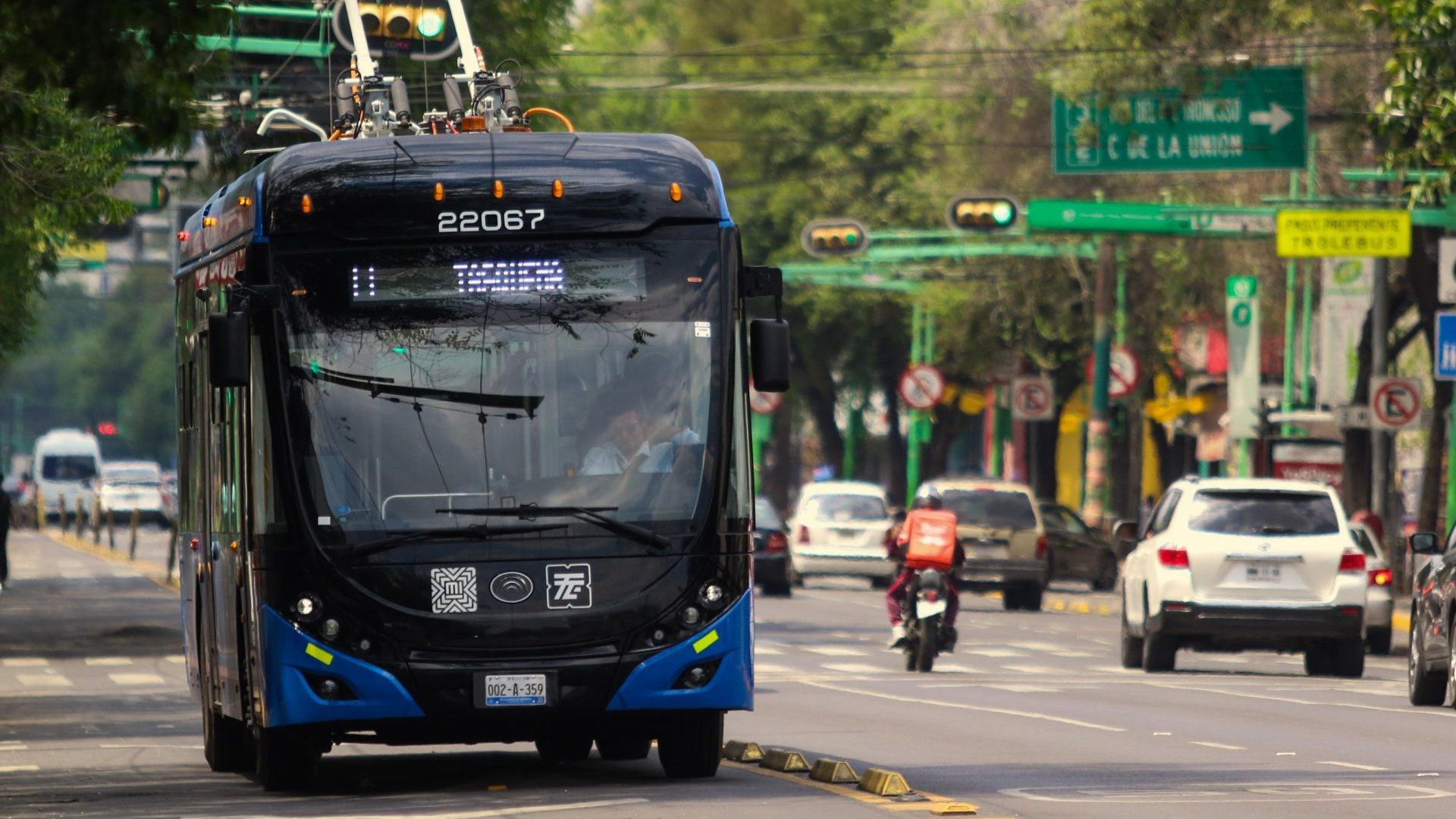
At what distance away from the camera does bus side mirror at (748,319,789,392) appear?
12.8 meters

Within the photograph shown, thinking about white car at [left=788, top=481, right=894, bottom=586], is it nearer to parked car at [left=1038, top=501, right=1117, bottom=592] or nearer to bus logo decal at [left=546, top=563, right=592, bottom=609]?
parked car at [left=1038, top=501, right=1117, bottom=592]

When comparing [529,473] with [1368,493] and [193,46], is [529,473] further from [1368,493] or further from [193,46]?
[1368,493]

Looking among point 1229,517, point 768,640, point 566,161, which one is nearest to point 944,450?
point 768,640

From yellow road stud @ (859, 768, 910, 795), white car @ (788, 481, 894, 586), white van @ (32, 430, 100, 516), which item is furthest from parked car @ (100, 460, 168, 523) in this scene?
yellow road stud @ (859, 768, 910, 795)

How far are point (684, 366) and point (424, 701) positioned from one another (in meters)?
1.97

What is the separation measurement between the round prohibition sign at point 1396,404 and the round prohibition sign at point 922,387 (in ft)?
68.5

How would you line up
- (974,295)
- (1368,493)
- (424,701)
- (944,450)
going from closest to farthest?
(424,701), (1368,493), (974,295), (944,450)

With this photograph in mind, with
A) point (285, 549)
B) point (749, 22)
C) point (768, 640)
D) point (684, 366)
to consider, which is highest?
point (749, 22)

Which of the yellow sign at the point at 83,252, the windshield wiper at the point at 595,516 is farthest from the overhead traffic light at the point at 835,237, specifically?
the windshield wiper at the point at 595,516

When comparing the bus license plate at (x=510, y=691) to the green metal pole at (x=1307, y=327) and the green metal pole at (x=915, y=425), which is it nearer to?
the green metal pole at (x=1307, y=327)

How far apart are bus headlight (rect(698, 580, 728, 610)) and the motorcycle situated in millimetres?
11614

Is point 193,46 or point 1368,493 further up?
point 193,46

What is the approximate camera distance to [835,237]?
40594mm

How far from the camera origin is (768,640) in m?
30.1
